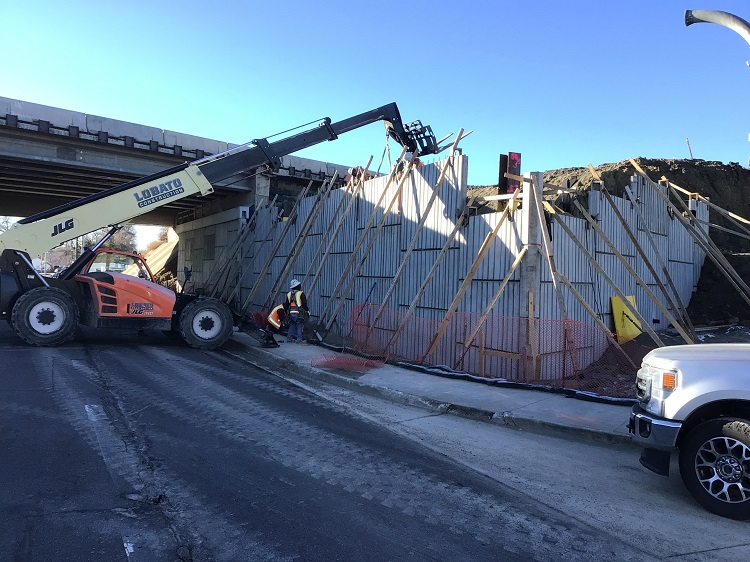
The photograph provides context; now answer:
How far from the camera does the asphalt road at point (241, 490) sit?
3.55 meters

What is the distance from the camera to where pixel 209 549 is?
136 inches

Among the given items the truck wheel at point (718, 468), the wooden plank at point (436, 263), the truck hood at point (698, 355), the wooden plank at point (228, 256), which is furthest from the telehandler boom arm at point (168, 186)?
the truck wheel at point (718, 468)

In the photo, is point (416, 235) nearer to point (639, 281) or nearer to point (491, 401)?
point (639, 281)

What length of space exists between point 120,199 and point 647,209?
13218 millimetres

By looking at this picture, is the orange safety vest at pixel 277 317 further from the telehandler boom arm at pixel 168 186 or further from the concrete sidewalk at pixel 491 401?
the telehandler boom arm at pixel 168 186

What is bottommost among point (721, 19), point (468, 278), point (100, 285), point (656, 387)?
point (656, 387)

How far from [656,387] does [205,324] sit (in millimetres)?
10154

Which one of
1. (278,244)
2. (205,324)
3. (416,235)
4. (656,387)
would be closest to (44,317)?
(205,324)

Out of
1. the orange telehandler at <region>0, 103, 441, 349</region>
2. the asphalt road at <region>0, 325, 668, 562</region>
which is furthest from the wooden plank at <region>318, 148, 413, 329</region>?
the asphalt road at <region>0, 325, 668, 562</region>

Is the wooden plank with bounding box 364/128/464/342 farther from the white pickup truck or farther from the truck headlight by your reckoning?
the white pickup truck

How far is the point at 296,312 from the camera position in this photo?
13000mm

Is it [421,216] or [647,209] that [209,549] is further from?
[647,209]

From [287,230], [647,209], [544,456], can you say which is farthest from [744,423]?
[287,230]

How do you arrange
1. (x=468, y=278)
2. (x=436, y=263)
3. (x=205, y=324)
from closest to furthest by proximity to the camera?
1. (x=468, y=278)
2. (x=436, y=263)
3. (x=205, y=324)
